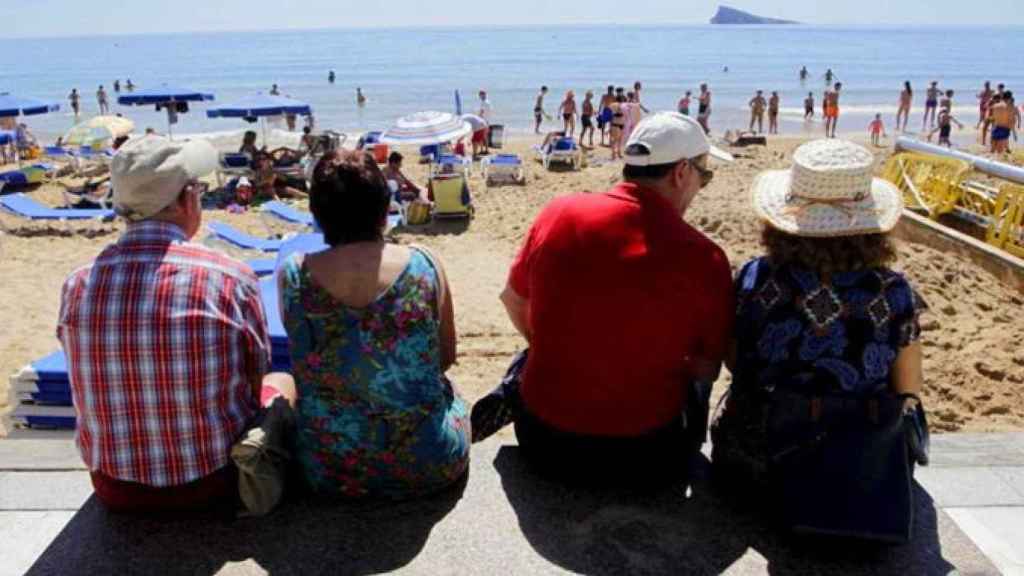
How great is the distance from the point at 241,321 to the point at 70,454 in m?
1.20

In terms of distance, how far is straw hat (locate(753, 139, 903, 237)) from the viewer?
215 centimetres

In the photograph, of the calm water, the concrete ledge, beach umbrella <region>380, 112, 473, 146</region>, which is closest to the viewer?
the concrete ledge

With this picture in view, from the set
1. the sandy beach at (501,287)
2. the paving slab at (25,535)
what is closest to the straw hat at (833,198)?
the paving slab at (25,535)

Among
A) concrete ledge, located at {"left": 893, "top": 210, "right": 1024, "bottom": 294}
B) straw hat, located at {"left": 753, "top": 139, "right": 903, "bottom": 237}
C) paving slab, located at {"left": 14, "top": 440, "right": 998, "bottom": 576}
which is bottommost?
concrete ledge, located at {"left": 893, "top": 210, "right": 1024, "bottom": 294}

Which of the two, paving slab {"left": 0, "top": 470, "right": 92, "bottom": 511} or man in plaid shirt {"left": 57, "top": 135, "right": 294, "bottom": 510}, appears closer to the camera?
man in plaid shirt {"left": 57, "top": 135, "right": 294, "bottom": 510}

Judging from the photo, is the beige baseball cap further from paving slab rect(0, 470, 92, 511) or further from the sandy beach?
the sandy beach

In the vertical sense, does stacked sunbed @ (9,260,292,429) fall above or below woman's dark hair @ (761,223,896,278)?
below

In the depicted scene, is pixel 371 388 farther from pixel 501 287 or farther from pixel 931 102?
pixel 931 102

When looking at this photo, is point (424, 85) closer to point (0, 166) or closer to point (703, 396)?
point (0, 166)

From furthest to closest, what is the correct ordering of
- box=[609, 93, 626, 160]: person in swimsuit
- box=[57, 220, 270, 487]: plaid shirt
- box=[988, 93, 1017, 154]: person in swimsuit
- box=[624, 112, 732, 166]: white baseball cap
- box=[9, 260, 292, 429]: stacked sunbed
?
box=[609, 93, 626, 160]: person in swimsuit < box=[988, 93, 1017, 154]: person in swimsuit < box=[9, 260, 292, 429]: stacked sunbed < box=[624, 112, 732, 166]: white baseball cap < box=[57, 220, 270, 487]: plaid shirt

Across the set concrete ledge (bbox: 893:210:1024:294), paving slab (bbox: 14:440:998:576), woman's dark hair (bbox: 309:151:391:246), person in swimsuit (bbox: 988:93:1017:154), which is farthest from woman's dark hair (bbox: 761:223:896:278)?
person in swimsuit (bbox: 988:93:1017:154)

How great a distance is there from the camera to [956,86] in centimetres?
4866

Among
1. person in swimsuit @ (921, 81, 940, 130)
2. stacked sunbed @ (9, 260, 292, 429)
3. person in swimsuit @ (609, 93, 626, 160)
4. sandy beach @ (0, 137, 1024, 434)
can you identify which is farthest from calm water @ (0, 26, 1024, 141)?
stacked sunbed @ (9, 260, 292, 429)

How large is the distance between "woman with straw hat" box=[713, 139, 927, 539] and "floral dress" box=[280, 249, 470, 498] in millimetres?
900
